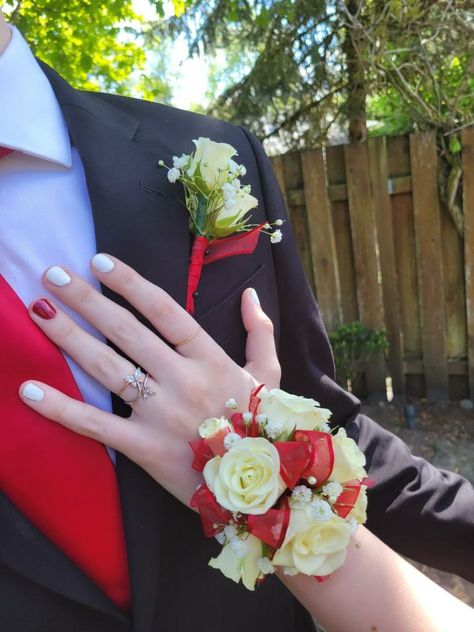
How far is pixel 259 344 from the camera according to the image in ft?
3.05

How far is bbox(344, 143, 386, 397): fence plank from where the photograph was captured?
355 centimetres

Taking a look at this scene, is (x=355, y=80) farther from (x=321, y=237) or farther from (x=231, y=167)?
(x=231, y=167)

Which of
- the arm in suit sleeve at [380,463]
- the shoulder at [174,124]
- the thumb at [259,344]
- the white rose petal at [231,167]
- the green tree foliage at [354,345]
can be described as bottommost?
the green tree foliage at [354,345]

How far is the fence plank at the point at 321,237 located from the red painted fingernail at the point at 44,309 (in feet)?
10.3

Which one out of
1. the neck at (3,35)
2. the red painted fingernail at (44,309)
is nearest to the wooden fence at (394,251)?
the neck at (3,35)

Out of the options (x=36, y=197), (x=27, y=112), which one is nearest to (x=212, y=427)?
(x=36, y=197)

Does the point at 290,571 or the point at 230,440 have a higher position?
the point at 230,440

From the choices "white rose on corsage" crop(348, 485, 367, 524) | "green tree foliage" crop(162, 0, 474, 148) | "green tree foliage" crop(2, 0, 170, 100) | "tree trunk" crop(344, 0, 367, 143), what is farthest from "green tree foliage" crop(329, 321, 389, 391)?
"white rose on corsage" crop(348, 485, 367, 524)

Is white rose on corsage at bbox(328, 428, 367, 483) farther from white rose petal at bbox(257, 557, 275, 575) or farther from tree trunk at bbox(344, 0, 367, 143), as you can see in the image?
tree trunk at bbox(344, 0, 367, 143)

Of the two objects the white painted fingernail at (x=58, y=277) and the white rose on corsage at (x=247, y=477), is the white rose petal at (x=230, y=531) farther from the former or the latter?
the white painted fingernail at (x=58, y=277)

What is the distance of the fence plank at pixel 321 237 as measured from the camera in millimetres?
3670

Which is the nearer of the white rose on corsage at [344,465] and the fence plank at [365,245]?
the white rose on corsage at [344,465]

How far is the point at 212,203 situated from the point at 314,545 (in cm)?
56

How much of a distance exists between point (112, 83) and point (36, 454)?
3.81 meters
